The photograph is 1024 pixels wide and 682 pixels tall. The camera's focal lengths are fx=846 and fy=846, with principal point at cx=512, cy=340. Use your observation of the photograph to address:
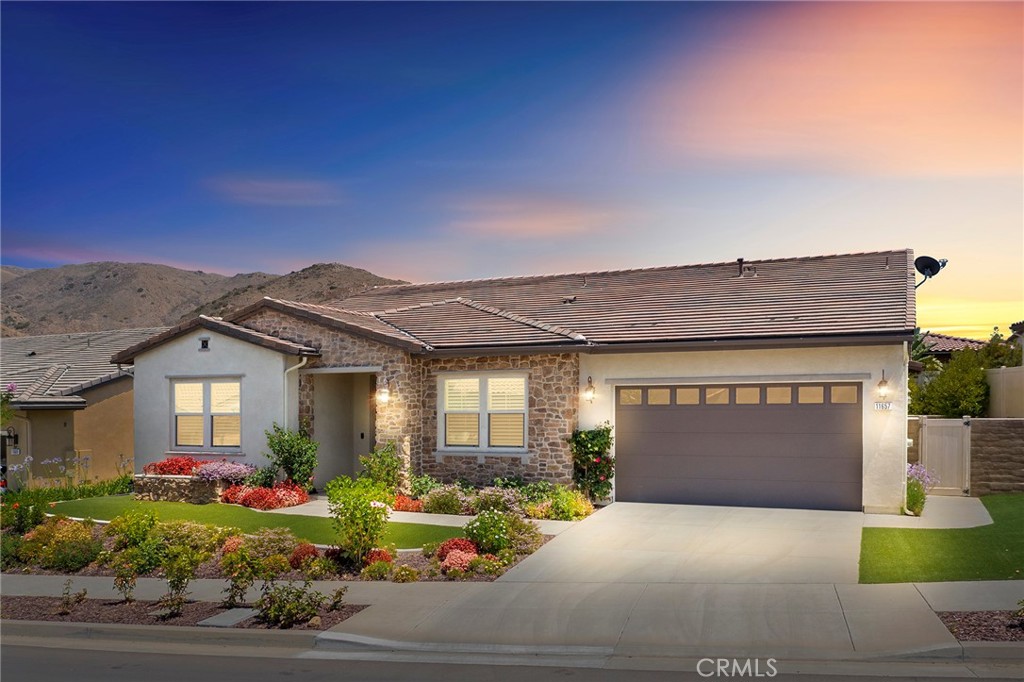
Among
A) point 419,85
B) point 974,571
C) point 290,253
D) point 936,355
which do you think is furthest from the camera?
point 290,253

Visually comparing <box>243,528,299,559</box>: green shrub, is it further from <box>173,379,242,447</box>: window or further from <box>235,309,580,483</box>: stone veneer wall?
<box>173,379,242,447</box>: window

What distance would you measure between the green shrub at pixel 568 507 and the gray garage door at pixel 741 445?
140 centimetres

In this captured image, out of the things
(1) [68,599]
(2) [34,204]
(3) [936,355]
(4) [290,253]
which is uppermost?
(2) [34,204]

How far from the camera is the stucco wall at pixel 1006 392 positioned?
71.3 ft

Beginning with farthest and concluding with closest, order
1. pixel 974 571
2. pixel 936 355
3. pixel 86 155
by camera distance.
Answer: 1. pixel 936 355
2. pixel 86 155
3. pixel 974 571

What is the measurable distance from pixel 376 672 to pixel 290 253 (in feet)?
99.1

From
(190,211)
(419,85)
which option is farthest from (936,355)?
(190,211)

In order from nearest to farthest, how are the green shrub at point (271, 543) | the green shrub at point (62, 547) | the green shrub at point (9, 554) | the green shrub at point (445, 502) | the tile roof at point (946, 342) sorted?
the green shrub at point (271, 543) → the green shrub at point (62, 547) → the green shrub at point (9, 554) → the green shrub at point (445, 502) → the tile roof at point (946, 342)

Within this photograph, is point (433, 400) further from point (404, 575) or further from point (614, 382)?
point (404, 575)

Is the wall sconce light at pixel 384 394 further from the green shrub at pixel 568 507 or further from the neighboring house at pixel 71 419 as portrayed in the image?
the neighboring house at pixel 71 419

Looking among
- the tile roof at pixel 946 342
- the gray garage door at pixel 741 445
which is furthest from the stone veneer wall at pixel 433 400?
the tile roof at pixel 946 342

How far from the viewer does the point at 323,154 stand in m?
25.2

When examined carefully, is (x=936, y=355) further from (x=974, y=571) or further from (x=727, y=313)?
(x=974, y=571)

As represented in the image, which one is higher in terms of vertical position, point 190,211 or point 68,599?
point 190,211
